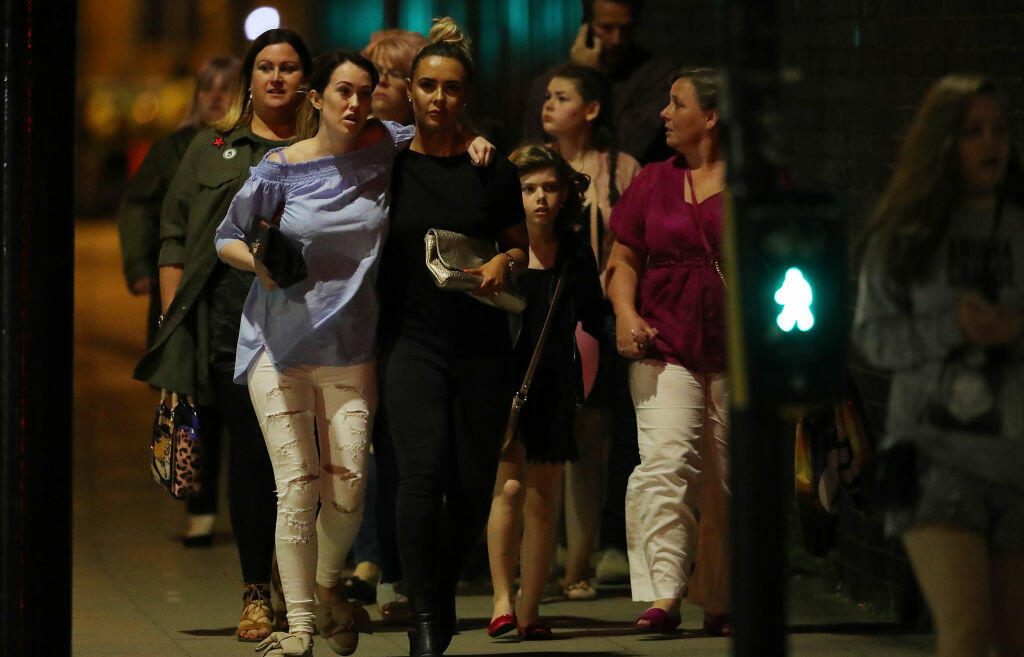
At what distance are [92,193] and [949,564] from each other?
44.5 m

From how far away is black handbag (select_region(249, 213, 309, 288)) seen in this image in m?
6.34

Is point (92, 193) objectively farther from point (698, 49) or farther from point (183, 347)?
point (183, 347)

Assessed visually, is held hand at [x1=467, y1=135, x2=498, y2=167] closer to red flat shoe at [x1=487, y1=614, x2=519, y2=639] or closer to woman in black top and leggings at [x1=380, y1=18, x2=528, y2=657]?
woman in black top and leggings at [x1=380, y1=18, x2=528, y2=657]

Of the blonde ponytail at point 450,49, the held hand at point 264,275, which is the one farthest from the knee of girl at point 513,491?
the blonde ponytail at point 450,49

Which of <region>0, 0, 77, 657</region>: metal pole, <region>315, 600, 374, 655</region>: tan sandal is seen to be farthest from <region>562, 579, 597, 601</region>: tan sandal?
<region>0, 0, 77, 657</region>: metal pole

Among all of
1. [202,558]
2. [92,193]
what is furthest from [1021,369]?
[92,193]

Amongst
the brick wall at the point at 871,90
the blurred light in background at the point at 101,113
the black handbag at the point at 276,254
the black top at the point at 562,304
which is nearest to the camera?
the black handbag at the point at 276,254

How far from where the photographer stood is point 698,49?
12250 mm

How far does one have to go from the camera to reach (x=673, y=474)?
718 centimetres

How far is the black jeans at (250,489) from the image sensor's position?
7336mm

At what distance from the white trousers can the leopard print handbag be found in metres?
1.66

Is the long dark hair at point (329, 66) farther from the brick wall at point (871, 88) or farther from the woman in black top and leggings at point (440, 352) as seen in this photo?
A: the brick wall at point (871, 88)

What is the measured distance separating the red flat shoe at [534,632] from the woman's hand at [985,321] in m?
2.91

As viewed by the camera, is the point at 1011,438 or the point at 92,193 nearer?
the point at 1011,438
